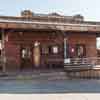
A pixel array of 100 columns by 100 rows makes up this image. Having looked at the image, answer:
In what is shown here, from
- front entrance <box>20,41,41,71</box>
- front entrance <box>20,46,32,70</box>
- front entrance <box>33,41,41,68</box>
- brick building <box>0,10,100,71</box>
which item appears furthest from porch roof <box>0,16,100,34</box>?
front entrance <box>20,46,32,70</box>

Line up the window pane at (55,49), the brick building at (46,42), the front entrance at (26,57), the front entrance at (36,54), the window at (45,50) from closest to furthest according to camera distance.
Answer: the brick building at (46,42), the front entrance at (26,57), the front entrance at (36,54), the window at (45,50), the window pane at (55,49)

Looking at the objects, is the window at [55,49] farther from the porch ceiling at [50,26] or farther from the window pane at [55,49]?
the porch ceiling at [50,26]

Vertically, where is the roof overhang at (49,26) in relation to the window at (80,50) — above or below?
above

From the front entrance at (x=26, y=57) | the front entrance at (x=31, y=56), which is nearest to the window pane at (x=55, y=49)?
the front entrance at (x=31, y=56)

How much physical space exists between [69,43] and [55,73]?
529cm

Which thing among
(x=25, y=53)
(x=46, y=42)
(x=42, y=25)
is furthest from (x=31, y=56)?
(x=42, y=25)

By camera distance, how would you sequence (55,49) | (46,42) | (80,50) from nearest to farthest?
(46,42) → (55,49) → (80,50)

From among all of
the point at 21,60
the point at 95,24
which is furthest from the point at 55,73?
the point at 95,24

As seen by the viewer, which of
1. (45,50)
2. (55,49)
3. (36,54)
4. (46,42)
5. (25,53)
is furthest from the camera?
(55,49)

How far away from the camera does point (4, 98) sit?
9680 millimetres

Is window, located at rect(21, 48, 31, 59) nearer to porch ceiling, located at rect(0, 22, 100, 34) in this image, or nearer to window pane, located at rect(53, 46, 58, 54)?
window pane, located at rect(53, 46, 58, 54)

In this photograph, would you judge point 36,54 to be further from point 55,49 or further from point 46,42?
point 55,49

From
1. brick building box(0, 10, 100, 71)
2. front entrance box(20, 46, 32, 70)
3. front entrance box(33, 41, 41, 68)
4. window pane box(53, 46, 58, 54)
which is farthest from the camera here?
window pane box(53, 46, 58, 54)

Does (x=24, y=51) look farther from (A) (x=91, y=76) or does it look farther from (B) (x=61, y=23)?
(A) (x=91, y=76)
